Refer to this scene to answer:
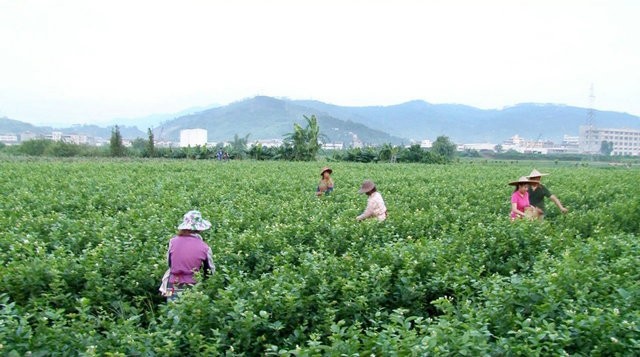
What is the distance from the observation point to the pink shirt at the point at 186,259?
16.9ft

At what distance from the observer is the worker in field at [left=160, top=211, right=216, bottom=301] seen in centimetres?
513

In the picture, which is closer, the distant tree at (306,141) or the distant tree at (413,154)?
the distant tree at (306,141)

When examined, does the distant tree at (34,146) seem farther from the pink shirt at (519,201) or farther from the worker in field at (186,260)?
the worker in field at (186,260)

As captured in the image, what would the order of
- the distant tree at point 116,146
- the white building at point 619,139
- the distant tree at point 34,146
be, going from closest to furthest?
the distant tree at point 116,146, the distant tree at point 34,146, the white building at point 619,139

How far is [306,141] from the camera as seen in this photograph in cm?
5041

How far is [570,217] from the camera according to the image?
9.87 m

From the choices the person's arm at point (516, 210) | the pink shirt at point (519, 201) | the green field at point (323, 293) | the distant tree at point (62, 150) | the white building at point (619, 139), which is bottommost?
the green field at point (323, 293)

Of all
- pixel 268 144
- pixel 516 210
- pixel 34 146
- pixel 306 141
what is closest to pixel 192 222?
pixel 516 210

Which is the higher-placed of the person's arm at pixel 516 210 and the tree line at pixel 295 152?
the tree line at pixel 295 152

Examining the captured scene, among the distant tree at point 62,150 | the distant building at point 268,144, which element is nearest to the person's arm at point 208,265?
the distant building at point 268,144

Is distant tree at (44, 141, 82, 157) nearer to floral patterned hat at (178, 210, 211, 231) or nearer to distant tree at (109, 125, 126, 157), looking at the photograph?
distant tree at (109, 125, 126, 157)

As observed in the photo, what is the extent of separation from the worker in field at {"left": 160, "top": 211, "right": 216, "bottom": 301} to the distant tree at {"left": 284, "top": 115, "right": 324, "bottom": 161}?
146 ft

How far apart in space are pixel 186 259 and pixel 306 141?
45.5 meters

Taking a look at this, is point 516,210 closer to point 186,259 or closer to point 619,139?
point 186,259
